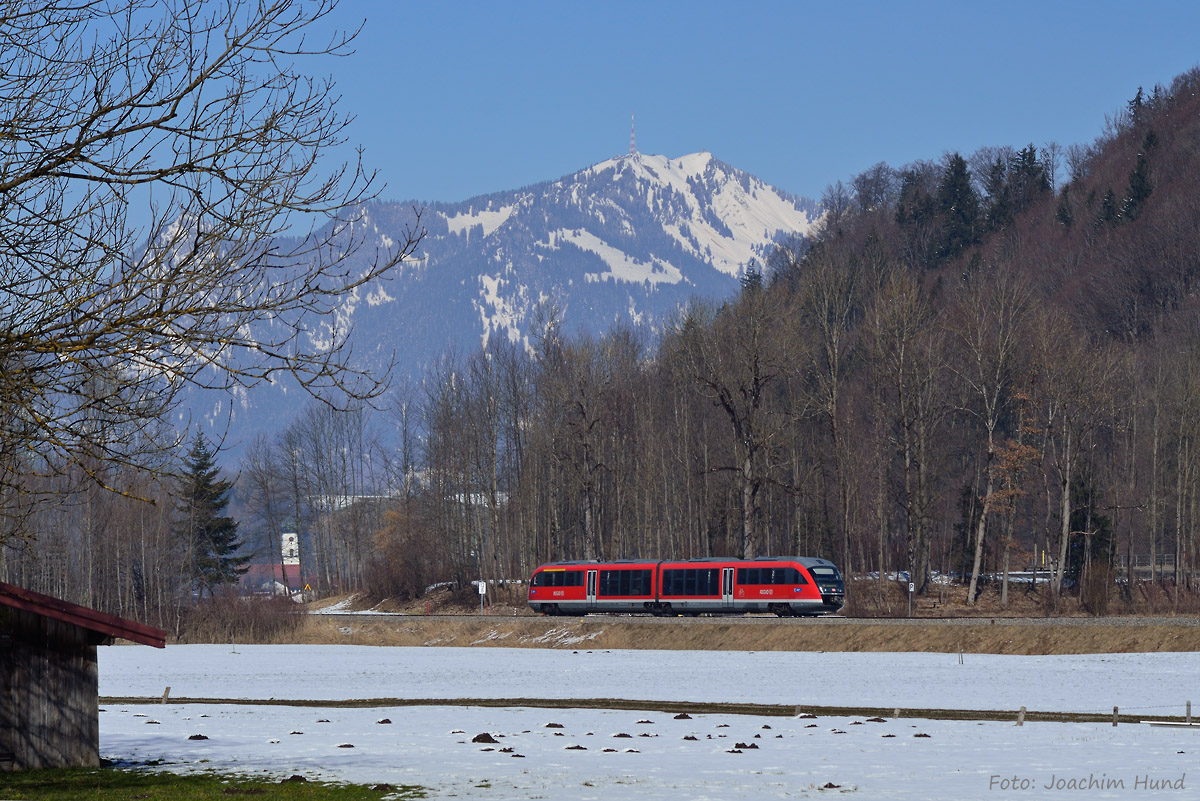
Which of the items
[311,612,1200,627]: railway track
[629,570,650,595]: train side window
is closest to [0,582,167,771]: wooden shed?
[311,612,1200,627]: railway track

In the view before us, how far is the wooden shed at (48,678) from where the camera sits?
20.9 meters

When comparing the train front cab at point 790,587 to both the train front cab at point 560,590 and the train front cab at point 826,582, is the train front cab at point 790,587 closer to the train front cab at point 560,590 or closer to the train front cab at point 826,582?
the train front cab at point 826,582

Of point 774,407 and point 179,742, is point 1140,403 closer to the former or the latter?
point 774,407

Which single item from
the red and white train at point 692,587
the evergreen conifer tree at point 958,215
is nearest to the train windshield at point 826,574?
the red and white train at point 692,587

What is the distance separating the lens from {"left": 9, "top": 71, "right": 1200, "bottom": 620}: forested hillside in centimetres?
6681

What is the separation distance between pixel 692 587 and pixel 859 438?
27098 mm

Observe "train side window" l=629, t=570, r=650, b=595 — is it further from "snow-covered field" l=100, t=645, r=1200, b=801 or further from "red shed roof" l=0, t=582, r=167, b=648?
"red shed roof" l=0, t=582, r=167, b=648

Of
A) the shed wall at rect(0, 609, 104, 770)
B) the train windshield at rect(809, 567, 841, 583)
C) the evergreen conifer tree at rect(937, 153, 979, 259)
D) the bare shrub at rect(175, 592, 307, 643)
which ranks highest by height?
the evergreen conifer tree at rect(937, 153, 979, 259)

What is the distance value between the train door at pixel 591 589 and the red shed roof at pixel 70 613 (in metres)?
42.3

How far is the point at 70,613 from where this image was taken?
2131cm

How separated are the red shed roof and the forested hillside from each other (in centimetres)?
4113

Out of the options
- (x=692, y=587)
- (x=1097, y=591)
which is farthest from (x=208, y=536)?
(x=1097, y=591)

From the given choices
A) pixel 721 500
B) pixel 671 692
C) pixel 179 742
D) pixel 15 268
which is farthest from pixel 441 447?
pixel 15 268

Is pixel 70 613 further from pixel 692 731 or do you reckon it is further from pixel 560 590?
pixel 560 590
